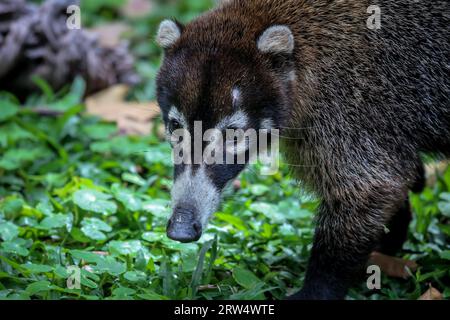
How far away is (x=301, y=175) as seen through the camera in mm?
6211

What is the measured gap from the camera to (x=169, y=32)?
235 inches

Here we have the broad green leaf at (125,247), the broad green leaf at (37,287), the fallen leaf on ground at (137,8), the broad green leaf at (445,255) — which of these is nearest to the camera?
the broad green leaf at (37,287)

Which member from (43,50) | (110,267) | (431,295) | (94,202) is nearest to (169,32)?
(94,202)

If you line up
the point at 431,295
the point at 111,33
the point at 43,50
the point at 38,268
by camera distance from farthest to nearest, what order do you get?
the point at 111,33 → the point at 43,50 → the point at 431,295 → the point at 38,268

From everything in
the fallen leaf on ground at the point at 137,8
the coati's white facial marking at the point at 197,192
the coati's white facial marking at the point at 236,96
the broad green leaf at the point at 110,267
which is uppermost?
the fallen leaf on ground at the point at 137,8

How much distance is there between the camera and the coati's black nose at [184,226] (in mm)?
5258

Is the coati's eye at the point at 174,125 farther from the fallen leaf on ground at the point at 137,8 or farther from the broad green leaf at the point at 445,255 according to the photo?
the fallen leaf on ground at the point at 137,8

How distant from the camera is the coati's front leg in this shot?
5.83 m

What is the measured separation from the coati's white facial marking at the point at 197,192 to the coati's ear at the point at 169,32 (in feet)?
3.75

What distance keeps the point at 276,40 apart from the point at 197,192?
1.32 m

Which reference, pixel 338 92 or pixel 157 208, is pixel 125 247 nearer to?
pixel 157 208

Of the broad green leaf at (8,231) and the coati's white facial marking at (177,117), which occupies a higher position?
the coati's white facial marking at (177,117)

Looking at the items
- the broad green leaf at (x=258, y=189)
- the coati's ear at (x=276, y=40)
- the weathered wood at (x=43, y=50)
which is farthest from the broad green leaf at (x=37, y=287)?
the weathered wood at (x=43, y=50)
